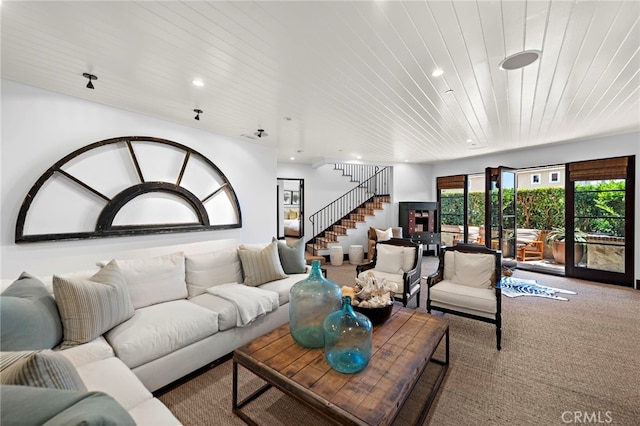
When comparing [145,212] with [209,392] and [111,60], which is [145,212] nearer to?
[111,60]

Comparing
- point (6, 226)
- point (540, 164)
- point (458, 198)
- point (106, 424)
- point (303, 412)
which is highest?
point (540, 164)

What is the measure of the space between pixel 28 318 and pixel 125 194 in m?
2.02

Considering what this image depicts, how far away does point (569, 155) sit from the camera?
5.38m

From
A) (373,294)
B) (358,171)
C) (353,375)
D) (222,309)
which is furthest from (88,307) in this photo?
(358,171)

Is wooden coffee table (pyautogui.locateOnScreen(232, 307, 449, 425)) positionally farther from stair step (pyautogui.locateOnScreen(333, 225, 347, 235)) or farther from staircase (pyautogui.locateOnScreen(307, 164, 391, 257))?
stair step (pyautogui.locateOnScreen(333, 225, 347, 235))

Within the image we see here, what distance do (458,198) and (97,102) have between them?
7.95 m

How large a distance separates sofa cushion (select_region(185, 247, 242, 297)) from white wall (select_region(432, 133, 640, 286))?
648cm

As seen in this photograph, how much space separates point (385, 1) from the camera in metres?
1.60

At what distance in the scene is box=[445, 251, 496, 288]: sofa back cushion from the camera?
10.4ft

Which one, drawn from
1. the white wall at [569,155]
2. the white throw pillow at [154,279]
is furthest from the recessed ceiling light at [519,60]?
the white wall at [569,155]

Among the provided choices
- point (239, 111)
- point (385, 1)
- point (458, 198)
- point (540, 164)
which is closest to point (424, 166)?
point (458, 198)

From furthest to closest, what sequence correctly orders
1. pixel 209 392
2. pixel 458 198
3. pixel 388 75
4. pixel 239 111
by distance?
1. pixel 458 198
2. pixel 239 111
3. pixel 388 75
4. pixel 209 392

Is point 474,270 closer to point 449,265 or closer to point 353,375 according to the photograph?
point 449,265

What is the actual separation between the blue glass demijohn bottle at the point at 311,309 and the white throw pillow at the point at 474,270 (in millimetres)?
2067
